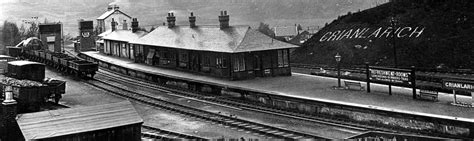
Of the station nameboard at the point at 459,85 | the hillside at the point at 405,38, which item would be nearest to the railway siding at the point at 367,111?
the station nameboard at the point at 459,85

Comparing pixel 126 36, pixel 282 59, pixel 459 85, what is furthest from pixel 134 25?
pixel 459 85

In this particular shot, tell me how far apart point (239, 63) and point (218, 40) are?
8.60 feet

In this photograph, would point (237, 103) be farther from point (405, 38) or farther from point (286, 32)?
point (286, 32)

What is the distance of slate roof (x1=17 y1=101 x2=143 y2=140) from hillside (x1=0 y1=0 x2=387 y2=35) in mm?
83283

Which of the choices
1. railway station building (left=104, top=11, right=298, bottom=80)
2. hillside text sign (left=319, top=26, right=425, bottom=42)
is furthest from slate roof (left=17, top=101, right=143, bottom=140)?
hillside text sign (left=319, top=26, right=425, bottom=42)

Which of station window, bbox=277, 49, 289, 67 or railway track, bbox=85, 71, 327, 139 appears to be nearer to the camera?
railway track, bbox=85, 71, 327, 139

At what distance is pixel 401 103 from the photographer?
65.6 ft

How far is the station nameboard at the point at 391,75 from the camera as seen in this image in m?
21.1

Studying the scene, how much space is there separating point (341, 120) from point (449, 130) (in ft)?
15.2

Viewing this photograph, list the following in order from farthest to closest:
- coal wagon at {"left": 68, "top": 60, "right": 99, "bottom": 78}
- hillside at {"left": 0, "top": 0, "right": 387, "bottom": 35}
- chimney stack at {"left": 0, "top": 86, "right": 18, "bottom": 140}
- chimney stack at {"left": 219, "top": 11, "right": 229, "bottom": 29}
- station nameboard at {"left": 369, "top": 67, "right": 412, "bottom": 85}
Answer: hillside at {"left": 0, "top": 0, "right": 387, "bottom": 35} → coal wagon at {"left": 68, "top": 60, "right": 99, "bottom": 78} → chimney stack at {"left": 219, "top": 11, "right": 229, "bottom": 29} → station nameboard at {"left": 369, "top": 67, "right": 412, "bottom": 85} → chimney stack at {"left": 0, "top": 86, "right": 18, "bottom": 140}

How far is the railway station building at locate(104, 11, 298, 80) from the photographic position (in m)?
29.0

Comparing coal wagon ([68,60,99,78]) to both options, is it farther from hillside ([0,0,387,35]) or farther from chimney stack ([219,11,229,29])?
hillside ([0,0,387,35])

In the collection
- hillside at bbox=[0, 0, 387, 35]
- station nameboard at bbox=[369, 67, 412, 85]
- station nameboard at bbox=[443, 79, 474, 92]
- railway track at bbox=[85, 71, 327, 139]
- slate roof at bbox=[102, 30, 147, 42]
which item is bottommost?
railway track at bbox=[85, 71, 327, 139]

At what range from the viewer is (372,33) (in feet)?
134
